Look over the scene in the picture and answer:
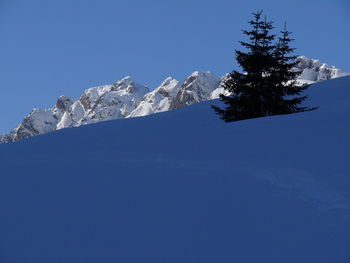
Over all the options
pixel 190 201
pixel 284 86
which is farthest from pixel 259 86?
pixel 190 201

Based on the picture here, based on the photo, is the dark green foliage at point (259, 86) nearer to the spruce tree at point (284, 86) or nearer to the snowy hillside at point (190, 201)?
the spruce tree at point (284, 86)

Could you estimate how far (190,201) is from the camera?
25.7 ft

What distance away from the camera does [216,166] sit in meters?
9.44

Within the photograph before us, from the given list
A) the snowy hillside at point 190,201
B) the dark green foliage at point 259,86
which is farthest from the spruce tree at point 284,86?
the snowy hillside at point 190,201

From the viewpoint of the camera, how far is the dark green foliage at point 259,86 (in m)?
19.7

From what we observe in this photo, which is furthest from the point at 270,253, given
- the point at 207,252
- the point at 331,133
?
the point at 331,133

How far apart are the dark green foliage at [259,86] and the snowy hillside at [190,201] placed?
7369mm

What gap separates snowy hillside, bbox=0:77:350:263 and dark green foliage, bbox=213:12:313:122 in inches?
290

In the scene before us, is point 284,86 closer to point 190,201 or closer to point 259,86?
point 259,86

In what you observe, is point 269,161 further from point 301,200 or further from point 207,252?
point 207,252

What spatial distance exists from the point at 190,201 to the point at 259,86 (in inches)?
507

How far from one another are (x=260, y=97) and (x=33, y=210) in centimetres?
1357

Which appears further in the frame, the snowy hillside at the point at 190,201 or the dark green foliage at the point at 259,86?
the dark green foliage at the point at 259,86

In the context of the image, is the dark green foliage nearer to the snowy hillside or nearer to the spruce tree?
the spruce tree
